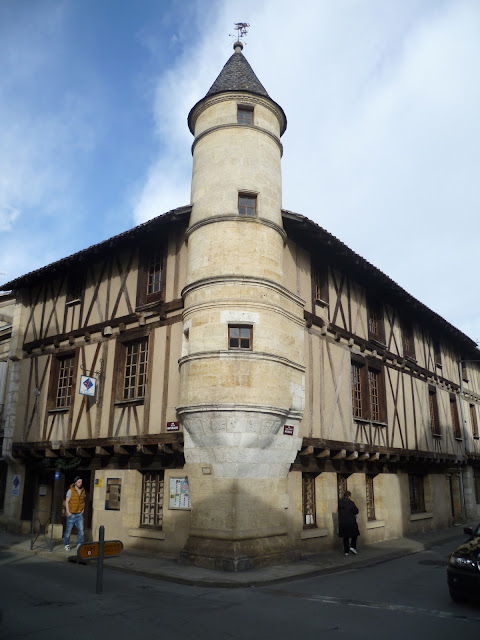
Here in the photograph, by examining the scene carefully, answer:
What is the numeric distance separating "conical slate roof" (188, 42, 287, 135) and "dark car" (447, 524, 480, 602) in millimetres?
11550

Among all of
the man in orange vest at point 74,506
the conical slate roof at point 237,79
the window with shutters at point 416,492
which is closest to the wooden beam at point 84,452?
the man in orange vest at point 74,506

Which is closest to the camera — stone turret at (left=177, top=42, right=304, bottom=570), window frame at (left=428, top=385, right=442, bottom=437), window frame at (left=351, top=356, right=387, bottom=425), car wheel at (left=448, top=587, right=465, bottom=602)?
car wheel at (left=448, top=587, right=465, bottom=602)

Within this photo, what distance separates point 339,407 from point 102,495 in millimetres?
6822

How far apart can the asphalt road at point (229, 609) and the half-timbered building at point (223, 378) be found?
2.05 meters

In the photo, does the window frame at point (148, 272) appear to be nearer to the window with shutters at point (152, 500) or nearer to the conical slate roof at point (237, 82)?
the conical slate roof at point (237, 82)

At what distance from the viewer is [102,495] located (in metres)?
13.8

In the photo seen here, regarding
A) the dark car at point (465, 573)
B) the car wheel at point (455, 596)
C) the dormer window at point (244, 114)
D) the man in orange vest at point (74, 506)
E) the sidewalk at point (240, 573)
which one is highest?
the dormer window at point (244, 114)

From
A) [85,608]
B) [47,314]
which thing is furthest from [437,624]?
[47,314]

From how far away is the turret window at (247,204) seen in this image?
12773 mm

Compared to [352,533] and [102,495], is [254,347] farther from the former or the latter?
[102,495]

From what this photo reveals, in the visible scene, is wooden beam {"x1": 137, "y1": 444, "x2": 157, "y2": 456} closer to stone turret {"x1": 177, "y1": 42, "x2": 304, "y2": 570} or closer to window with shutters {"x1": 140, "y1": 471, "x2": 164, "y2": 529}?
window with shutters {"x1": 140, "y1": 471, "x2": 164, "y2": 529}

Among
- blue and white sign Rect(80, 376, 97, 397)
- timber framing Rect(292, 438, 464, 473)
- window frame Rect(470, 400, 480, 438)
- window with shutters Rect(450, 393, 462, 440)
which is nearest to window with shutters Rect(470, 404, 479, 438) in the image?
window frame Rect(470, 400, 480, 438)

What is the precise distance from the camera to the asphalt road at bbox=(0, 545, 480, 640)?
5812 millimetres

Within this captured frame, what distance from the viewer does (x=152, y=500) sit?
42.5 ft
